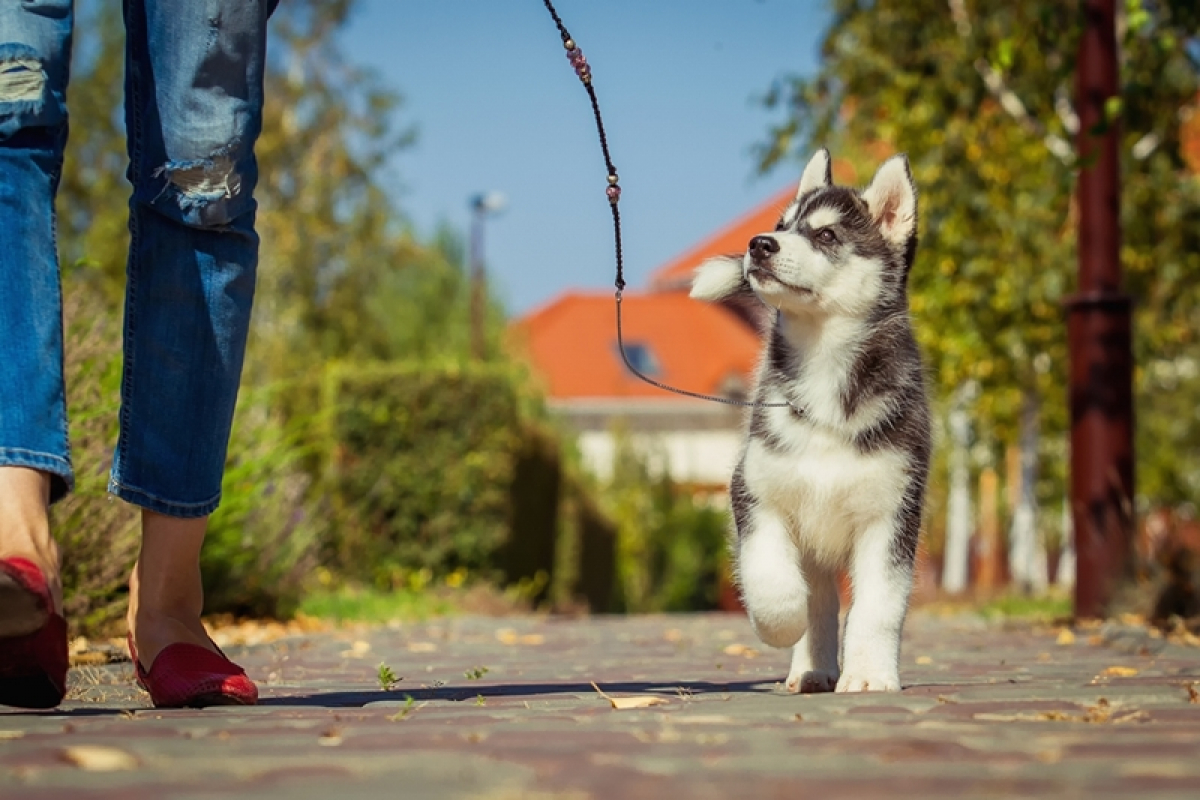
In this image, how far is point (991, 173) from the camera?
60.5 ft

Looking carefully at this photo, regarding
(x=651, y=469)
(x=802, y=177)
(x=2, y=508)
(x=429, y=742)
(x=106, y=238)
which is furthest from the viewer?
(x=651, y=469)

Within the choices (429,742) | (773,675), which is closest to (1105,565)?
(773,675)

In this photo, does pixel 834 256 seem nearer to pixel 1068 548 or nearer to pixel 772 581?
pixel 772 581

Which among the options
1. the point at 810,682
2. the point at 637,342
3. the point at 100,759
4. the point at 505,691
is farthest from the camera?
the point at 637,342

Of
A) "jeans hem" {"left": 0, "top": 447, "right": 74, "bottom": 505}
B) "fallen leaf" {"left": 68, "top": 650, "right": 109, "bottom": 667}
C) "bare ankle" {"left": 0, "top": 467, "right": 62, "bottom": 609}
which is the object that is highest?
"jeans hem" {"left": 0, "top": 447, "right": 74, "bottom": 505}

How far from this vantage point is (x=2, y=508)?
10.5 ft

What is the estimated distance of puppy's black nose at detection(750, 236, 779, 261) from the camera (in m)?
4.33

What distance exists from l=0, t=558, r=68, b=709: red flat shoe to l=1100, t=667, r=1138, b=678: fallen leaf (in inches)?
109

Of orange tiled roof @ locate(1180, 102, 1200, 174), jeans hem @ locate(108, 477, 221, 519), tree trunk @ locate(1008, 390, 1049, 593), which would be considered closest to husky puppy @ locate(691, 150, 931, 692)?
jeans hem @ locate(108, 477, 221, 519)

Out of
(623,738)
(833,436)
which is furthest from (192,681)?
(833,436)

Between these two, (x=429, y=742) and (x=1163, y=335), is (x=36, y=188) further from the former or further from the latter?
(x=1163, y=335)

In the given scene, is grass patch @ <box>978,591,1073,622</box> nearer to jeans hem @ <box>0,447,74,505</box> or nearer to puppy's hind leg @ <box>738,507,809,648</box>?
puppy's hind leg @ <box>738,507,809,648</box>

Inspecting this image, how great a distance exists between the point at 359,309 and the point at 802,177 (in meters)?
25.7

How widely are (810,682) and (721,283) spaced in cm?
115
